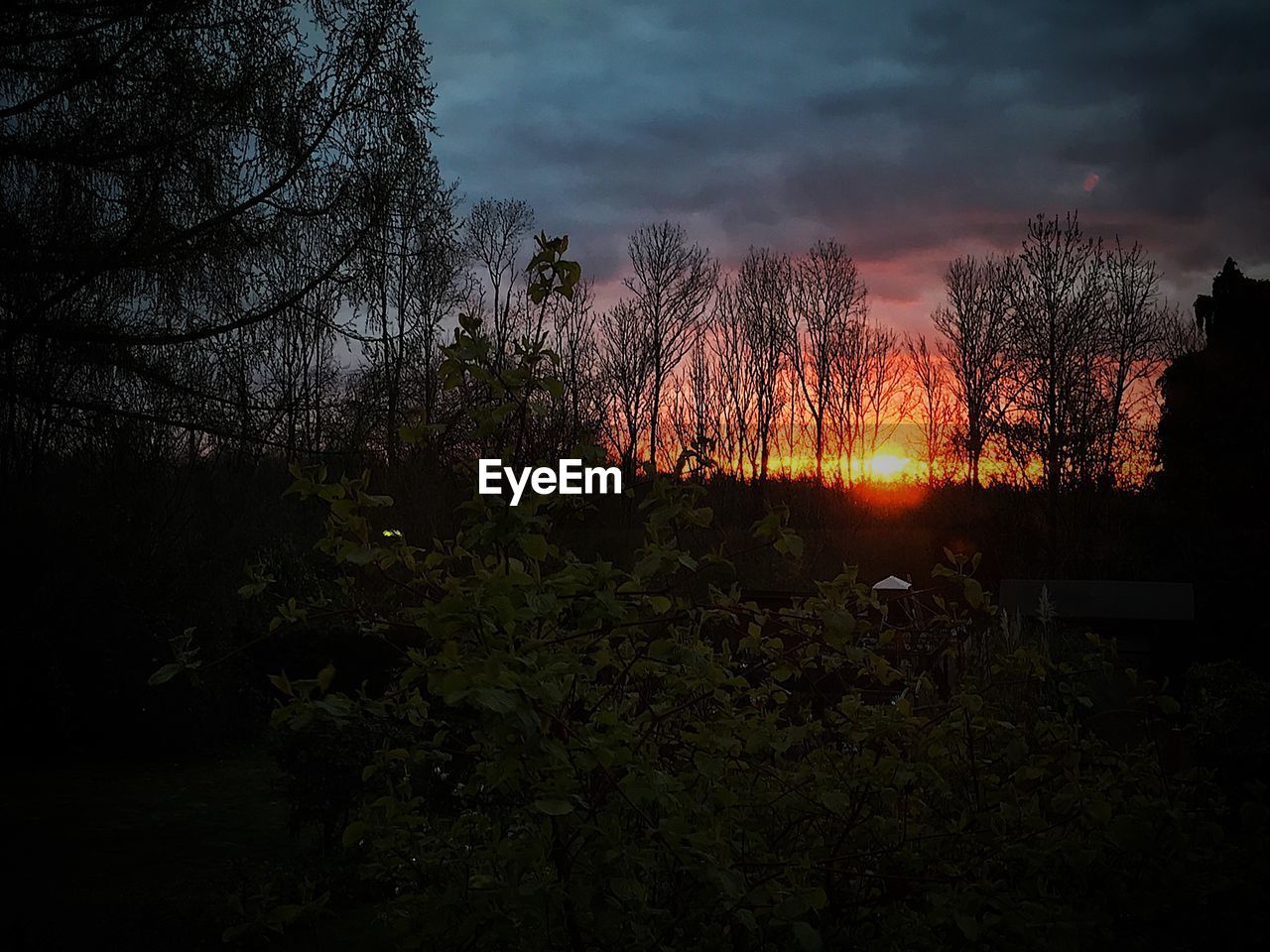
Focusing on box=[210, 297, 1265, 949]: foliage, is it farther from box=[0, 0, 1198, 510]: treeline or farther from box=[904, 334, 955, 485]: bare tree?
box=[904, 334, 955, 485]: bare tree

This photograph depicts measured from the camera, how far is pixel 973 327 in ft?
81.3

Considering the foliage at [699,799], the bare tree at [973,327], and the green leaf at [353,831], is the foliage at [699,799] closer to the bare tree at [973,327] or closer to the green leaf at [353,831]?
the green leaf at [353,831]

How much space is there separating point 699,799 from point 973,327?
24843mm

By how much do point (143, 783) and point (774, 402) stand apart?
22239 millimetres

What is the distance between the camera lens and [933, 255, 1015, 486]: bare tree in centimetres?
2371

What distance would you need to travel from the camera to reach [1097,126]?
488 inches

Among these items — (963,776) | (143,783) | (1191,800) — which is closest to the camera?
(963,776)

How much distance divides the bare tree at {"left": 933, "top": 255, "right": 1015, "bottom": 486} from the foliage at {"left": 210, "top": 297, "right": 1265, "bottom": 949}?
853 inches

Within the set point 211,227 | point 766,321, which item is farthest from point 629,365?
point 211,227

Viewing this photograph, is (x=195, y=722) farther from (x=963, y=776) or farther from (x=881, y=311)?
(x=881, y=311)

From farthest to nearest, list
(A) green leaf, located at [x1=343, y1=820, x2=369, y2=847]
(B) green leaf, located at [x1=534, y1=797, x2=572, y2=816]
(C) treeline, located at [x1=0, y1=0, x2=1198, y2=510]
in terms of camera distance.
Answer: (C) treeline, located at [x1=0, y1=0, x2=1198, y2=510] → (A) green leaf, located at [x1=343, y1=820, x2=369, y2=847] → (B) green leaf, located at [x1=534, y1=797, x2=572, y2=816]

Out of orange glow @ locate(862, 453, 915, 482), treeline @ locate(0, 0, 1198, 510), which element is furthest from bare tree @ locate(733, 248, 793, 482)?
treeline @ locate(0, 0, 1198, 510)

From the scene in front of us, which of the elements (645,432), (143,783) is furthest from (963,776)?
(645,432)

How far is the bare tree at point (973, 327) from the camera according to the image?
23.7 m
